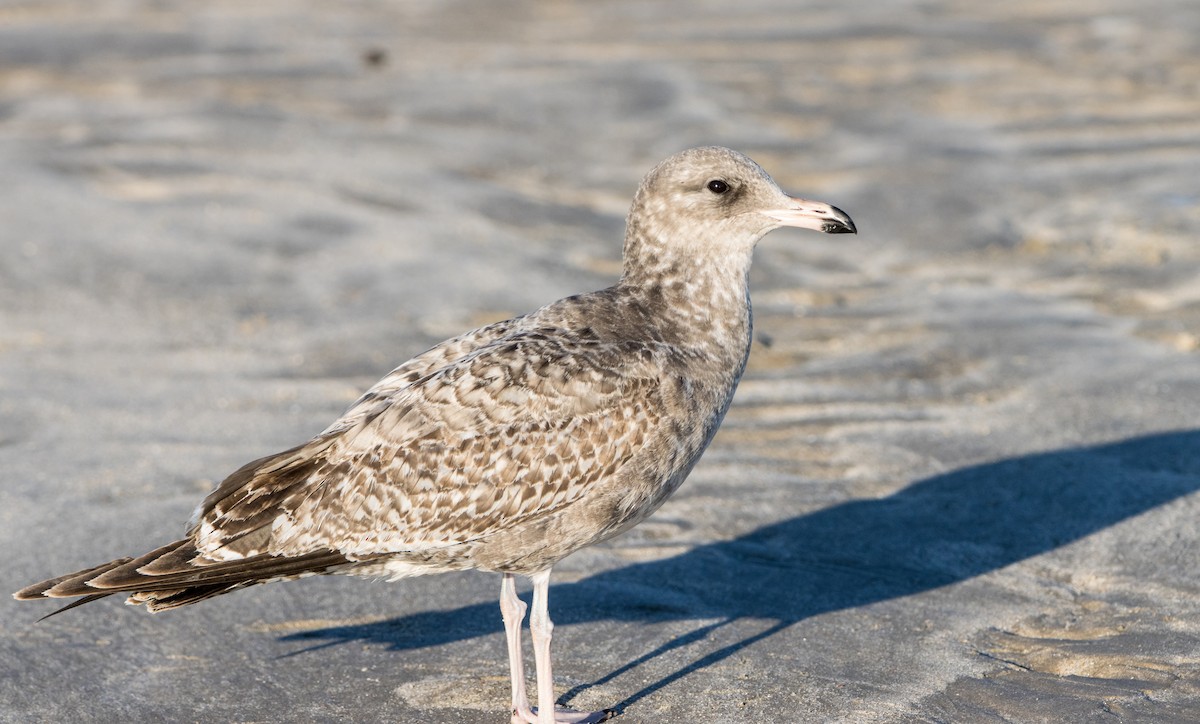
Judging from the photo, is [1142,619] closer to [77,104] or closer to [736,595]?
[736,595]

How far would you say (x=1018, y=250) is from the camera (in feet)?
38.5

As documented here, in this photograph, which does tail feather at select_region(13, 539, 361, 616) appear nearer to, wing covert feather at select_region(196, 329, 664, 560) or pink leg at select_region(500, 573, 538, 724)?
wing covert feather at select_region(196, 329, 664, 560)

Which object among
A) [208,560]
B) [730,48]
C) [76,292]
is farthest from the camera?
[730,48]

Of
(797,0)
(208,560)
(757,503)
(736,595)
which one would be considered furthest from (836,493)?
(797,0)

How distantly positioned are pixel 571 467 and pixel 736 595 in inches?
61.6

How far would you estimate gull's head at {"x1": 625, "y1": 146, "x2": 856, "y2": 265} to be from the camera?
6.24 metres

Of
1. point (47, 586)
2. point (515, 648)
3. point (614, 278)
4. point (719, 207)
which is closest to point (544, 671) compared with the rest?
point (515, 648)

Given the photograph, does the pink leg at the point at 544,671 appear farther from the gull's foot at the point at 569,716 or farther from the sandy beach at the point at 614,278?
the sandy beach at the point at 614,278

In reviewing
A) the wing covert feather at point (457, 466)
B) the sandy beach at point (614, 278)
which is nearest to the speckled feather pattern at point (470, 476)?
the wing covert feather at point (457, 466)

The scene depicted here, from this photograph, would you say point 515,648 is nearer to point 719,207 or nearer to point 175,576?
point 175,576

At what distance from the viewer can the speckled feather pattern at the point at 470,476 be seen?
18.2 feet

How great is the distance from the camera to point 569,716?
573 cm

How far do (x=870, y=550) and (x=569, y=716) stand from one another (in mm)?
2087

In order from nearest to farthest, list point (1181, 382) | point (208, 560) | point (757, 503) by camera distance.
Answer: point (208, 560) < point (757, 503) < point (1181, 382)
